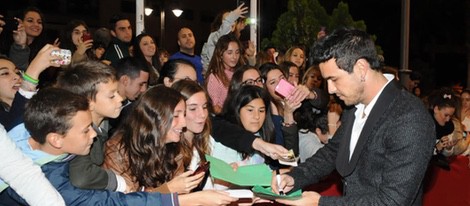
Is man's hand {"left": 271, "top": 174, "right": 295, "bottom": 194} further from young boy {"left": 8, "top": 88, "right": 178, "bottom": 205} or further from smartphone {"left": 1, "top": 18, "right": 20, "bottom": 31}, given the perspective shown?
smartphone {"left": 1, "top": 18, "right": 20, "bottom": 31}

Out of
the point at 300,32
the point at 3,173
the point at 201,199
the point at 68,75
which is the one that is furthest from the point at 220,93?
the point at 300,32

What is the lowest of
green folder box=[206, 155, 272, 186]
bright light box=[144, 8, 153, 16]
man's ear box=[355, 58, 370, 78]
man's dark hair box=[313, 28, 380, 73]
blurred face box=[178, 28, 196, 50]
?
green folder box=[206, 155, 272, 186]

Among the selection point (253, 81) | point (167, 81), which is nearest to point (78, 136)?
point (167, 81)

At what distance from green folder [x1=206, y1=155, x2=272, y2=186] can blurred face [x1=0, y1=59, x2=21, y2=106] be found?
1.86 m

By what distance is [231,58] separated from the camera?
6023mm

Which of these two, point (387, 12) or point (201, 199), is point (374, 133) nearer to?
point (201, 199)

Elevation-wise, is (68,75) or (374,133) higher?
(68,75)

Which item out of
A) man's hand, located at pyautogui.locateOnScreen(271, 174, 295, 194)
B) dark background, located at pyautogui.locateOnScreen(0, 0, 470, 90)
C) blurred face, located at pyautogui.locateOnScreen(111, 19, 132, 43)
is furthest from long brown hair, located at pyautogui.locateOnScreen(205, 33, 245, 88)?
dark background, located at pyautogui.locateOnScreen(0, 0, 470, 90)

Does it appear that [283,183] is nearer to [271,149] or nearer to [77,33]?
[271,149]

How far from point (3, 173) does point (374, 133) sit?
1784 millimetres

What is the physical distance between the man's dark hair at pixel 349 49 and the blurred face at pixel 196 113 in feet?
4.09

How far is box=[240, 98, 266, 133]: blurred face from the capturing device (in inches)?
178

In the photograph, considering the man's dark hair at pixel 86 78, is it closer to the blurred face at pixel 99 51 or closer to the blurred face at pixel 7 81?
the blurred face at pixel 7 81

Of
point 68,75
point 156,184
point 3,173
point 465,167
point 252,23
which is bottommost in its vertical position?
point 465,167
